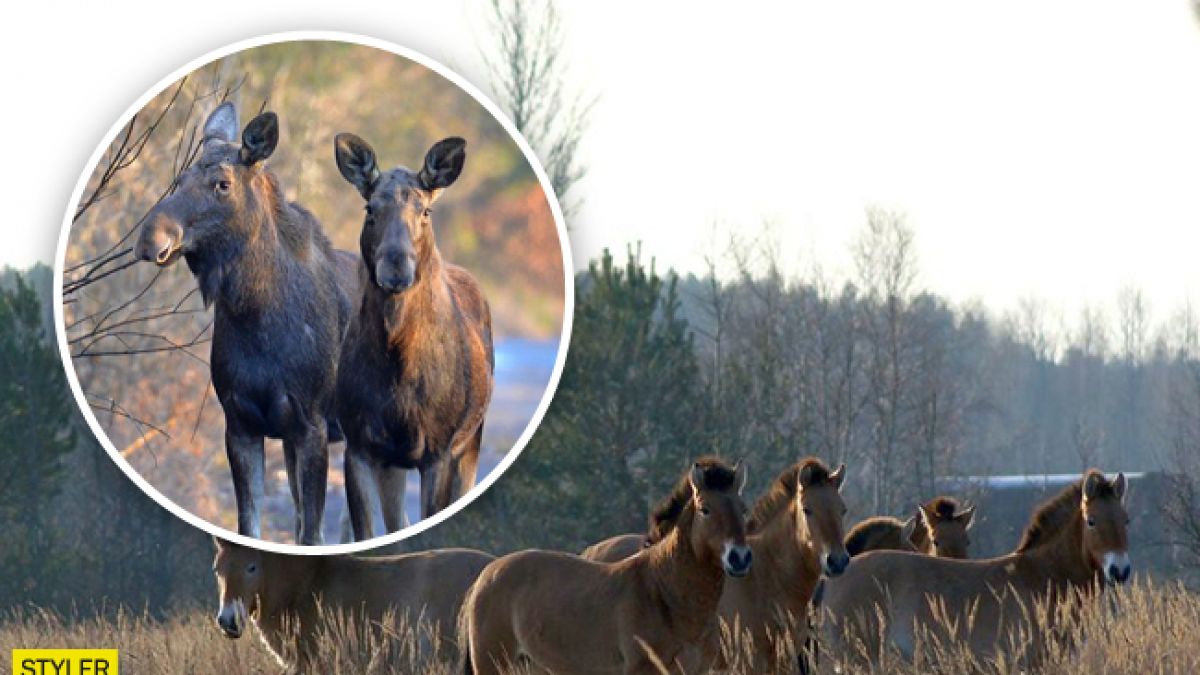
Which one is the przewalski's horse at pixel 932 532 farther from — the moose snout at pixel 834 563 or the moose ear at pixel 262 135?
the moose ear at pixel 262 135

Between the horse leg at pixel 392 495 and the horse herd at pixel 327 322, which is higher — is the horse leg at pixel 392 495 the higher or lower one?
the lower one

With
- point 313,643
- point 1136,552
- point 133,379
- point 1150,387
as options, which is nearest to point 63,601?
point 313,643

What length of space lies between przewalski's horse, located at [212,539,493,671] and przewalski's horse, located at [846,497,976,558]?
310cm

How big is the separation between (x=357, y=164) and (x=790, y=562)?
4290 millimetres

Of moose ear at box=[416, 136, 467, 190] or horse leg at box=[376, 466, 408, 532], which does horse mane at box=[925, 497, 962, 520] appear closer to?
horse leg at box=[376, 466, 408, 532]

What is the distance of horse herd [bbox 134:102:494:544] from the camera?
26.2 ft

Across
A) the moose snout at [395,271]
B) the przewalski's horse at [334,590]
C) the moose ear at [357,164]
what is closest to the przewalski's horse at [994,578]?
the przewalski's horse at [334,590]

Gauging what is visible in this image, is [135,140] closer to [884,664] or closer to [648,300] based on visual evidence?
[884,664]

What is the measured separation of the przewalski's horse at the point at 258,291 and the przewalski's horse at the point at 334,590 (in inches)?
185

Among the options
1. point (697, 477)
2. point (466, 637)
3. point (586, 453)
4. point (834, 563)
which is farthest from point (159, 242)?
point (586, 453)

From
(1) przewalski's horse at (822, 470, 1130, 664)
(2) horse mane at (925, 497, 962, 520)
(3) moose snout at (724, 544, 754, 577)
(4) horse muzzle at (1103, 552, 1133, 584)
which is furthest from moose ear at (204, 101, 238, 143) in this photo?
(2) horse mane at (925, 497, 962, 520)

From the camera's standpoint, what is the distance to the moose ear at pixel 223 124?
806 centimetres

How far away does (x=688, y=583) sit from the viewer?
9.98 meters

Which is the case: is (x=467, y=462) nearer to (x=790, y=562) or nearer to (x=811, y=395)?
(x=790, y=562)
